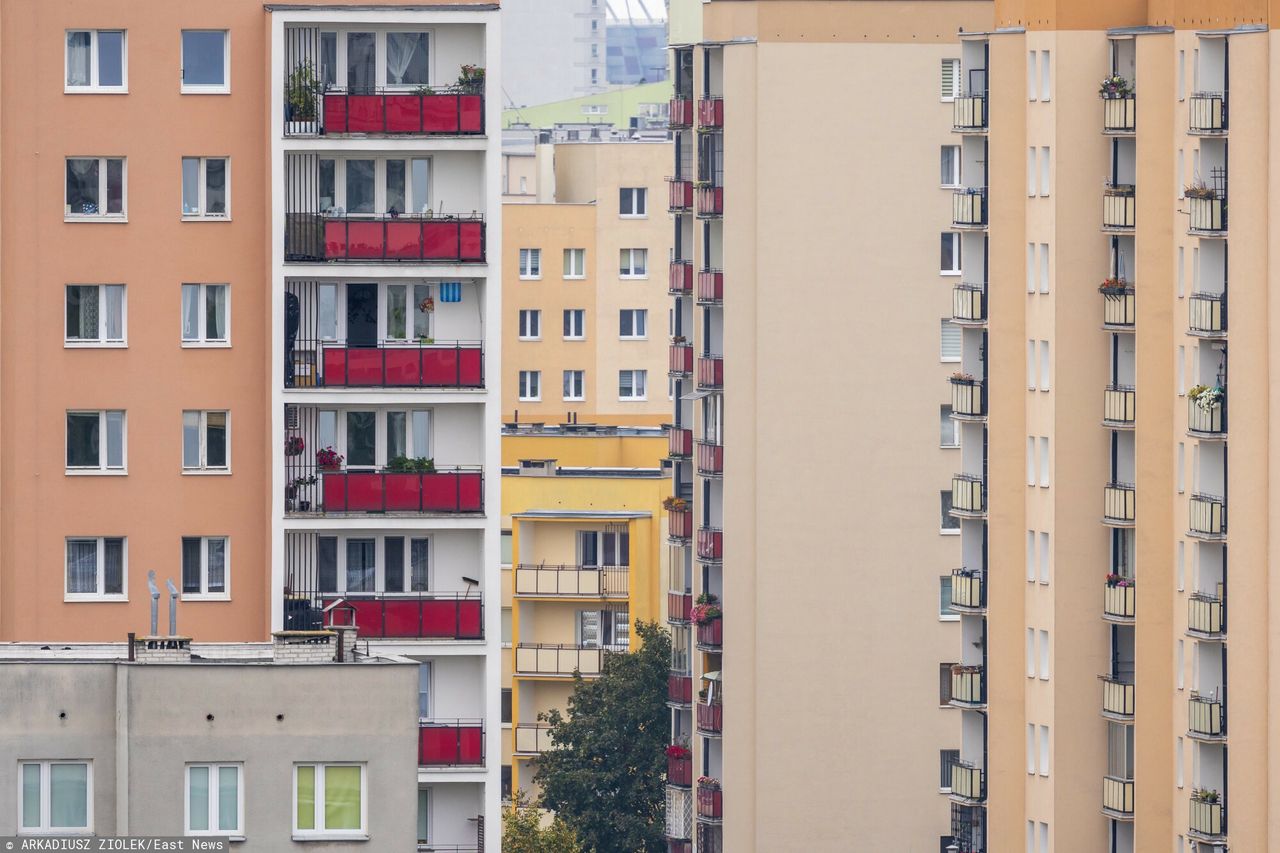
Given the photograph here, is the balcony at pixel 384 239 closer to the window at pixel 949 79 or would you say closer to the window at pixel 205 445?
the window at pixel 205 445

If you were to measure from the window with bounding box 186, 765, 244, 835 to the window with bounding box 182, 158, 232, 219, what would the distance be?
19423 millimetres

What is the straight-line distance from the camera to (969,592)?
290ft

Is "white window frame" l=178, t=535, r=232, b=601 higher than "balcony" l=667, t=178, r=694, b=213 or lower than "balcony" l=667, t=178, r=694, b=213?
lower

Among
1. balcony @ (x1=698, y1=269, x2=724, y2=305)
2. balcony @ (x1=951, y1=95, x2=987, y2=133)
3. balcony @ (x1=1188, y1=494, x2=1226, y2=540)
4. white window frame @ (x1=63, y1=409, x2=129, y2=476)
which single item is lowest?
balcony @ (x1=1188, y1=494, x2=1226, y2=540)

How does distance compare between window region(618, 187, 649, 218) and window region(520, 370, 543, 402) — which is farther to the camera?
window region(520, 370, 543, 402)

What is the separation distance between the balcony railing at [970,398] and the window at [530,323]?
70.9 m

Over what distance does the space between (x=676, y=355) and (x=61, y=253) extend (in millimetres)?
34487

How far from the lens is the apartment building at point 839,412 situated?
96.3m

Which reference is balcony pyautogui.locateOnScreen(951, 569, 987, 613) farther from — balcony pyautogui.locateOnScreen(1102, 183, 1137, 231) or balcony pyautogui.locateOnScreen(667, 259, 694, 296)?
balcony pyautogui.locateOnScreen(667, 259, 694, 296)

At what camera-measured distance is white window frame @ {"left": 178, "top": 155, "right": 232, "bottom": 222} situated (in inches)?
2869

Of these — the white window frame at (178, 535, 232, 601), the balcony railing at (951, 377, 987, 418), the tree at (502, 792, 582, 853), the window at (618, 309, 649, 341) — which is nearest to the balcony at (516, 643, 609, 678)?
the tree at (502, 792, 582, 853)

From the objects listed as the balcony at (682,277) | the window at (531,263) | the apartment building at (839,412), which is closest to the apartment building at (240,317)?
the apartment building at (839,412)

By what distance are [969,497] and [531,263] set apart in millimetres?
71585

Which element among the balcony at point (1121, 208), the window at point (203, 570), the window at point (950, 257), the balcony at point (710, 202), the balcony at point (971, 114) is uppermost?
the balcony at point (971, 114)
